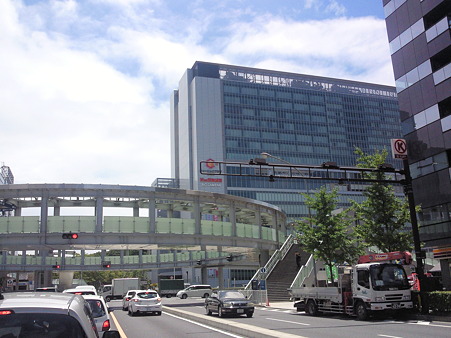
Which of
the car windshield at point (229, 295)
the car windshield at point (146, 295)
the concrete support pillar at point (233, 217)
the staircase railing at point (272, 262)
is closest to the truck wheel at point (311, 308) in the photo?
the car windshield at point (229, 295)

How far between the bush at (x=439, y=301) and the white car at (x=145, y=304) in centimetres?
1532

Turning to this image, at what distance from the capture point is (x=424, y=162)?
35.6 m

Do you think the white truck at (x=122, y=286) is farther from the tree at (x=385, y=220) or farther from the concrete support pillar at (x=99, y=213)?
the tree at (x=385, y=220)

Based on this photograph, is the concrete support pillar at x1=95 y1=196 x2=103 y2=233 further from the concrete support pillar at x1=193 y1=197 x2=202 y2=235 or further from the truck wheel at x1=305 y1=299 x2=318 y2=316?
the truck wheel at x1=305 y1=299 x2=318 y2=316

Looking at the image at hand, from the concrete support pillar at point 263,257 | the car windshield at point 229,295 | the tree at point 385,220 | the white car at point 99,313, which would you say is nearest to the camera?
the white car at point 99,313

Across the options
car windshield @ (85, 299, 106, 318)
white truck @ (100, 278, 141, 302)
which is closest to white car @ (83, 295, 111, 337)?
car windshield @ (85, 299, 106, 318)

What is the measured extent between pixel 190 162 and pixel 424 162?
370ft

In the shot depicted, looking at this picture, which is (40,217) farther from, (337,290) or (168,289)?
(168,289)

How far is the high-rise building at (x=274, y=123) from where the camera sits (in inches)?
5300

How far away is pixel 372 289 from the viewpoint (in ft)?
67.8

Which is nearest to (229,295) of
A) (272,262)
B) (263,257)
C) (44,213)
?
(272,262)

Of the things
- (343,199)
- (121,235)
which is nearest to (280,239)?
(121,235)

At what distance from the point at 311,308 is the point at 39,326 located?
22.5 metres

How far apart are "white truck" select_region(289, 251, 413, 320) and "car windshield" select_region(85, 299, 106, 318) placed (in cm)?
1337
